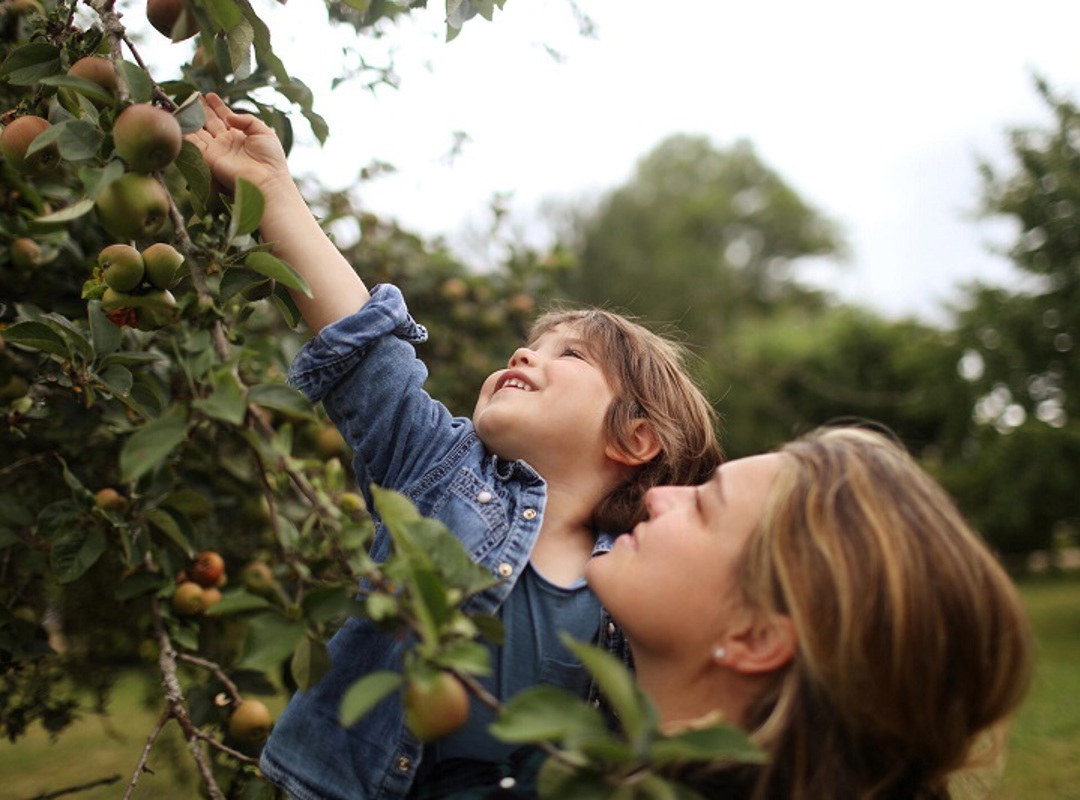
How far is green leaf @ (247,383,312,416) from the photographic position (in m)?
0.94

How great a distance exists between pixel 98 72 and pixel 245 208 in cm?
26

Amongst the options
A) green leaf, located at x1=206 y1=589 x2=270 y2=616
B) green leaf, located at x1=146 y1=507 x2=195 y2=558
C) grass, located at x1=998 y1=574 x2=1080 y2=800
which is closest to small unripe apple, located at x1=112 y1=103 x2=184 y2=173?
green leaf, located at x1=206 y1=589 x2=270 y2=616

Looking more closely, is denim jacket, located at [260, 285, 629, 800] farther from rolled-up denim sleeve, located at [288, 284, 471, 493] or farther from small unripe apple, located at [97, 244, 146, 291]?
small unripe apple, located at [97, 244, 146, 291]

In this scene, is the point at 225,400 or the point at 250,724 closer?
the point at 225,400

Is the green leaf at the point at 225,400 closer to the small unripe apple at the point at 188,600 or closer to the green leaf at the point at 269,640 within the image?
the green leaf at the point at 269,640

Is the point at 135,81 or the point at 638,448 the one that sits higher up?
the point at 135,81

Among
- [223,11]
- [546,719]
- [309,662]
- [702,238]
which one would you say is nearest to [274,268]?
[223,11]

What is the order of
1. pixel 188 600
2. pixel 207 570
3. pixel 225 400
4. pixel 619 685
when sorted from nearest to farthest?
pixel 619 685, pixel 225 400, pixel 188 600, pixel 207 570

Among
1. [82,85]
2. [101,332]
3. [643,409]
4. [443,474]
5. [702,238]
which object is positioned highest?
[82,85]

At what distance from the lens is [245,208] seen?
1028mm

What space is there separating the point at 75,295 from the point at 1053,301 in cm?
725

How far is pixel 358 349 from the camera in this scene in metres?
1.21

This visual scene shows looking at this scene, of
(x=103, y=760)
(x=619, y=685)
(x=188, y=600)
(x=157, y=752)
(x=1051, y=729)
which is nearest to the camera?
(x=619, y=685)

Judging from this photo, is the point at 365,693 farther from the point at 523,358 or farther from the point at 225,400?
the point at 523,358
